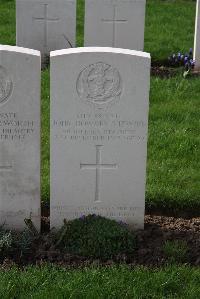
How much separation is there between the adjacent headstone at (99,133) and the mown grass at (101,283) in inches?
28.0

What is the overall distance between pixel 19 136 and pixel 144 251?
1192mm

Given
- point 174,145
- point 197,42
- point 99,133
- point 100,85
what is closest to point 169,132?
point 174,145

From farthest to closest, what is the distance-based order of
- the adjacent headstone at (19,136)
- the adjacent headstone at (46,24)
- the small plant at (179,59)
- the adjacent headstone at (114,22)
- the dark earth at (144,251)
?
the small plant at (179,59) → the adjacent headstone at (46,24) → the adjacent headstone at (114,22) → the adjacent headstone at (19,136) → the dark earth at (144,251)

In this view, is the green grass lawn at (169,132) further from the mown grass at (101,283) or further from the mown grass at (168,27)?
the mown grass at (101,283)

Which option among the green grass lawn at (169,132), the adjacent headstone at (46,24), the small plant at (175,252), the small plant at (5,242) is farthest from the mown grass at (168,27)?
the small plant at (5,242)

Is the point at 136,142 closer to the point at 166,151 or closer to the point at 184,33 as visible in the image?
the point at 166,151

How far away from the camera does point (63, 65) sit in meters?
5.08

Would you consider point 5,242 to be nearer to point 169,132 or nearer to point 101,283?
point 101,283

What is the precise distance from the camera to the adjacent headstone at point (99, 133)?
5.11 metres

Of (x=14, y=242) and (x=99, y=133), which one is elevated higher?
(x=99, y=133)

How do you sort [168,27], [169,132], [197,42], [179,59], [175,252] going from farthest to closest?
[168,27], [179,59], [197,42], [169,132], [175,252]

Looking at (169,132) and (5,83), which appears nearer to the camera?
(5,83)

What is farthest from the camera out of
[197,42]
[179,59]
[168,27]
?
[168,27]

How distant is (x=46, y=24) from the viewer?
10.1 metres
